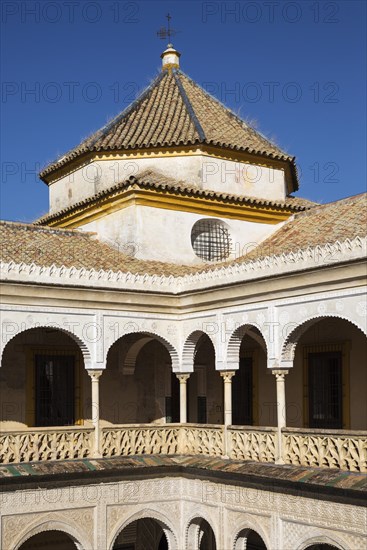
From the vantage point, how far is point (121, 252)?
15.8 metres

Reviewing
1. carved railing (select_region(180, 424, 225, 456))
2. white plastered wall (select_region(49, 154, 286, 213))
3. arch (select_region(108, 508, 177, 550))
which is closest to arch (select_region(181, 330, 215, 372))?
carved railing (select_region(180, 424, 225, 456))

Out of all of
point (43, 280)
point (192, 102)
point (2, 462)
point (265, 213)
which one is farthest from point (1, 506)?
point (192, 102)

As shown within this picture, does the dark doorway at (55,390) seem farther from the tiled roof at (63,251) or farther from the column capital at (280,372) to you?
the column capital at (280,372)

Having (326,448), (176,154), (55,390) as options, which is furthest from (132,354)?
(326,448)

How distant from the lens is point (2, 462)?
12.0 meters

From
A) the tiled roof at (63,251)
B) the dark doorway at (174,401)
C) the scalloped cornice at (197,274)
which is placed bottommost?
the dark doorway at (174,401)

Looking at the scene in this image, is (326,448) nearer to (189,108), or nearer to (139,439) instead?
(139,439)

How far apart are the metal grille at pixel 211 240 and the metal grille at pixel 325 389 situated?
3.38 meters

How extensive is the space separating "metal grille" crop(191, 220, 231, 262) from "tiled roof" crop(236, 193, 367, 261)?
75 centimetres

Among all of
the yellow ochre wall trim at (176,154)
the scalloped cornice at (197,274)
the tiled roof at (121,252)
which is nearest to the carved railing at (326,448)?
the scalloped cornice at (197,274)

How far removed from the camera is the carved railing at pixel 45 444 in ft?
39.6

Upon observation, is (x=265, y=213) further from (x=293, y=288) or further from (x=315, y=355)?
(x=293, y=288)

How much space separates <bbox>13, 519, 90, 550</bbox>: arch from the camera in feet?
38.8

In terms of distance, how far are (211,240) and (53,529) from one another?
6822 millimetres
